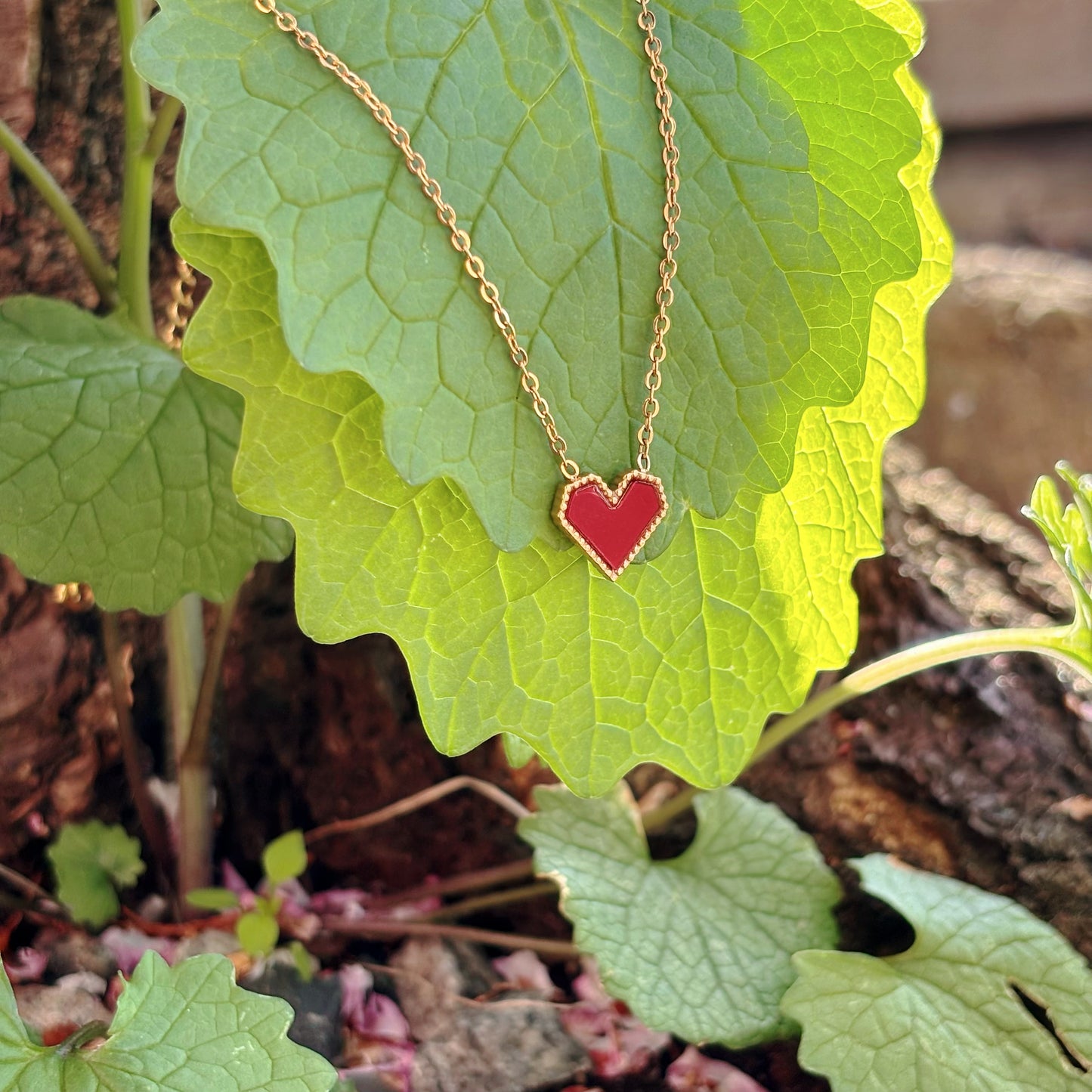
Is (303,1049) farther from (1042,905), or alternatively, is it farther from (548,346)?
(1042,905)

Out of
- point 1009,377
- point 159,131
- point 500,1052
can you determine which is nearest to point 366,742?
point 500,1052

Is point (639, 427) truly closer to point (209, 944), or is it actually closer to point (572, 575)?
point (572, 575)

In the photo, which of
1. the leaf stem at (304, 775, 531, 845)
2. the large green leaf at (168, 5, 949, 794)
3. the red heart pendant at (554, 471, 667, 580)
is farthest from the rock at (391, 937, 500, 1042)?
the red heart pendant at (554, 471, 667, 580)

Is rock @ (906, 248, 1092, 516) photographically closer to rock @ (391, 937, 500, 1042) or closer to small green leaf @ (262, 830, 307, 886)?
rock @ (391, 937, 500, 1042)

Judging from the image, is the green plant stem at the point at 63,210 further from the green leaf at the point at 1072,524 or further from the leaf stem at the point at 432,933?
the green leaf at the point at 1072,524

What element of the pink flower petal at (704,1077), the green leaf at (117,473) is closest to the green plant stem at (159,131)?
the green leaf at (117,473)

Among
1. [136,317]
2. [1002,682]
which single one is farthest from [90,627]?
[1002,682]
